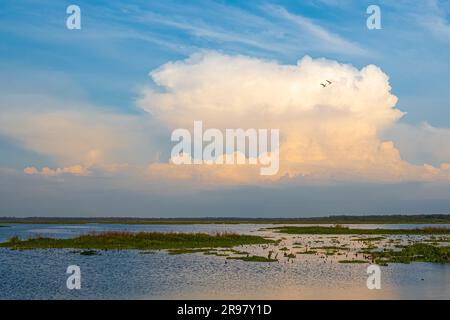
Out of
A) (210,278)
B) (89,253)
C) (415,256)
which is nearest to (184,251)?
(89,253)

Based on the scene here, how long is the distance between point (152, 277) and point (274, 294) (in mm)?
10204

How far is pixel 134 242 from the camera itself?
196 feet

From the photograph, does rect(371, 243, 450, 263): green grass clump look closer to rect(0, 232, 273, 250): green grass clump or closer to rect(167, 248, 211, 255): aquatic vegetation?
rect(167, 248, 211, 255): aquatic vegetation

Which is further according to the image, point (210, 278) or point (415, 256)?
point (415, 256)

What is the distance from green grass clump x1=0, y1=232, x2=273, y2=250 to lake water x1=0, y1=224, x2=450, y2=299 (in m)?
10.4

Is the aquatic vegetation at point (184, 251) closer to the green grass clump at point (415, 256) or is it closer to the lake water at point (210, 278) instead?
the lake water at point (210, 278)

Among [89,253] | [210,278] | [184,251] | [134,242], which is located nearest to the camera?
[210,278]

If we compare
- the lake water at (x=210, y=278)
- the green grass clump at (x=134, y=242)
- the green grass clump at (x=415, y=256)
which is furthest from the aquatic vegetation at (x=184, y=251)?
the green grass clump at (x=415, y=256)

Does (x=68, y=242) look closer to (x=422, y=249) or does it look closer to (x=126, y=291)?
(x=126, y=291)

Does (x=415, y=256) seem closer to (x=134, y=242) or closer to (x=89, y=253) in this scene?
(x=89, y=253)

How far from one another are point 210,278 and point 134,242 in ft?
92.2

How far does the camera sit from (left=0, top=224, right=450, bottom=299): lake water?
2777 cm
